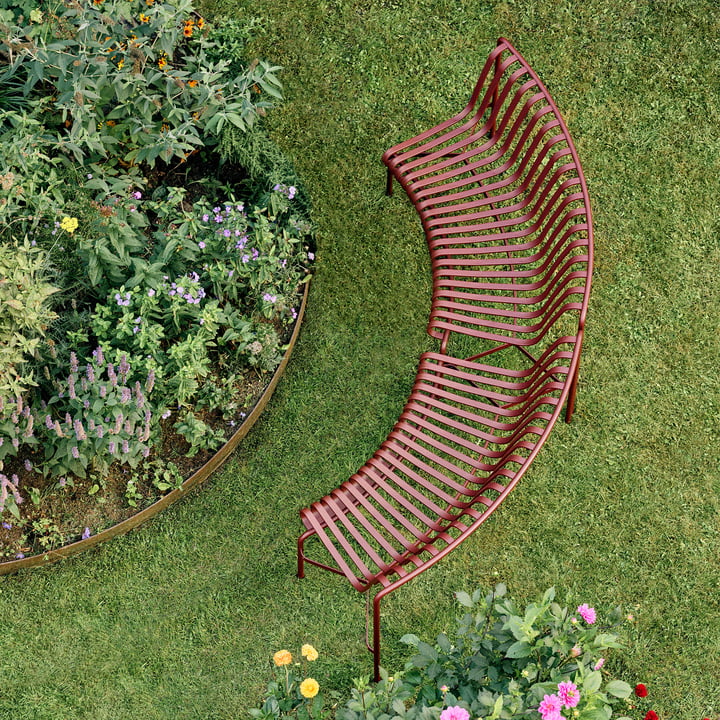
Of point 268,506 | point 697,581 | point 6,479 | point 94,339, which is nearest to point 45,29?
point 94,339

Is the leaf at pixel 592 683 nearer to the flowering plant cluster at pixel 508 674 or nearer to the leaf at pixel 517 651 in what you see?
the flowering plant cluster at pixel 508 674

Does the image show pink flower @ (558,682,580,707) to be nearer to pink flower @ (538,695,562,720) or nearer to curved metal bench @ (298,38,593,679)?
pink flower @ (538,695,562,720)

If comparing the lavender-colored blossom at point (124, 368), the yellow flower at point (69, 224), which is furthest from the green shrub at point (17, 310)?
the lavender-colored blossom at point (124, 368)

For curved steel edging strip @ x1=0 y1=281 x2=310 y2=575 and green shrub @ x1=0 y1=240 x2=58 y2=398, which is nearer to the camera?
green shrub @ x1=0 y1=240 x2=58 y2=398

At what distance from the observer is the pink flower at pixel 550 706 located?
317cm

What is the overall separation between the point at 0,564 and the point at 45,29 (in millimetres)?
2584

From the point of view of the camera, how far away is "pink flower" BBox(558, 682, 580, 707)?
3.24 m

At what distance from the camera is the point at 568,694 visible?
3.25m

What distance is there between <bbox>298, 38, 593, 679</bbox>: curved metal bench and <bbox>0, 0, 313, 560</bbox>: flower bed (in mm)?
817

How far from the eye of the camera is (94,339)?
502 centimetres

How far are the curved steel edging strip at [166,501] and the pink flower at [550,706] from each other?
2.23 metres

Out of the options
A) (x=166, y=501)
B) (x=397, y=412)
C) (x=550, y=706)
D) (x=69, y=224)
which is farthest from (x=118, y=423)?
(x=550, y=706)

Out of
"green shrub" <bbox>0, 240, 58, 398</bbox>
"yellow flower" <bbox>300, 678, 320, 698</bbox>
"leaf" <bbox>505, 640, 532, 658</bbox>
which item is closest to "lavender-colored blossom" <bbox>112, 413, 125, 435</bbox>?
"green shrub" <bbox>0, 240, 58, 398</bbox>

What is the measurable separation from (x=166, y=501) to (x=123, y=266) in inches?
44.5
